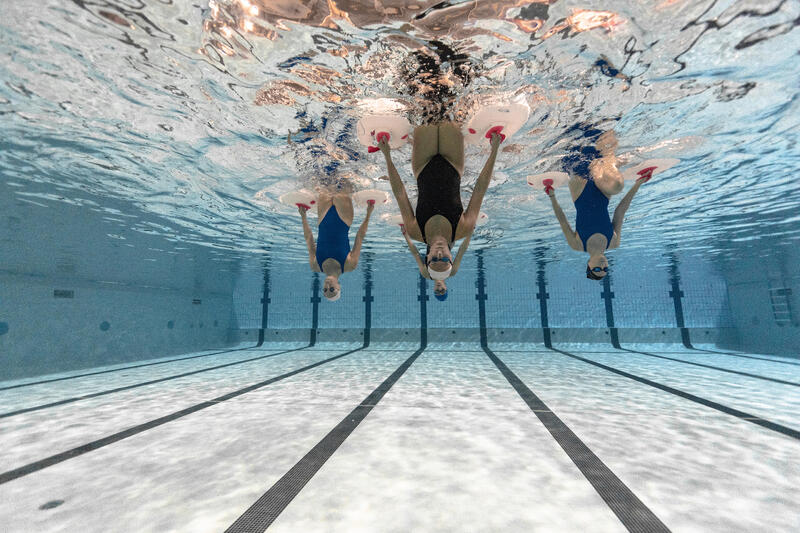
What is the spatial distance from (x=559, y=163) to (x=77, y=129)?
9.86 meters

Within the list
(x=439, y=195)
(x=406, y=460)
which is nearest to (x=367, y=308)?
(x=439, y=195)

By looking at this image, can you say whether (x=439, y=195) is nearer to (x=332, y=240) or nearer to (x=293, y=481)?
(x=332, y=240)

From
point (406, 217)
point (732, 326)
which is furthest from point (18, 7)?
point (732, 326)

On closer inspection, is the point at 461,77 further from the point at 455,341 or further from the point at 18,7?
the point at 455,341

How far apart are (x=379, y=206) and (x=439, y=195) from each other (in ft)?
18.8

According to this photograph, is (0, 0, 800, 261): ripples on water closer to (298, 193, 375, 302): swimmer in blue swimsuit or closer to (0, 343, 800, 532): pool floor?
(298, 193, 375, 302): swimmer in blue swimsuit

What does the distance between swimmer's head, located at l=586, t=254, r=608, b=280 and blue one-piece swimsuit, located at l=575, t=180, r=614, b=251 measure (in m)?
0.70

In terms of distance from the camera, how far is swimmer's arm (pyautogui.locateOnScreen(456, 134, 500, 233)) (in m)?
4.70

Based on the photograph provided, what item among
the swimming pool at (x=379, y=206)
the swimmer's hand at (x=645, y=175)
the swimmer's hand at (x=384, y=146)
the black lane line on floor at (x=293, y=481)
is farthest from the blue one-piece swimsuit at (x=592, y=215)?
the black lane line on floor at (x=293, y=481)

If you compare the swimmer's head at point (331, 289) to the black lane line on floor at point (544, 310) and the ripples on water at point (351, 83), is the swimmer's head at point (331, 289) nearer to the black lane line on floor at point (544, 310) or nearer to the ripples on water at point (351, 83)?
the ripples on water at point (351, 83)

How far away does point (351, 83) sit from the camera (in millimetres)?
4941

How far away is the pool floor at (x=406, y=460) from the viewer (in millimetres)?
2434

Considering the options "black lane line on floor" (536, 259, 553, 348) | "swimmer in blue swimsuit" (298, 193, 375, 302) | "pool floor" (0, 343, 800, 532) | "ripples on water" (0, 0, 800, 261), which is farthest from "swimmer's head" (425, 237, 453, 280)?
"black lane line on floor" (536, 259, 553, 348)

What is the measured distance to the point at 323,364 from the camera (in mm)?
11523
